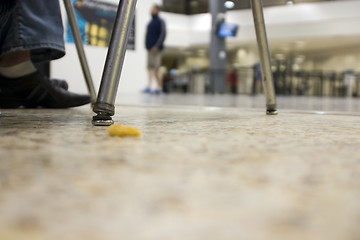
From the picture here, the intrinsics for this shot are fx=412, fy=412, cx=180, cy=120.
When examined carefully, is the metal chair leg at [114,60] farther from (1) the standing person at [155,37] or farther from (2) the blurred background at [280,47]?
(2) the blurred background at [280,47]

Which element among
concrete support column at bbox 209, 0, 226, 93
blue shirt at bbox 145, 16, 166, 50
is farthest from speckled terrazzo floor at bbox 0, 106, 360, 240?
concrete support column at bbox 209, 0, 226, 93

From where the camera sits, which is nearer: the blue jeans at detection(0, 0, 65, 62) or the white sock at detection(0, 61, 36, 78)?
the blue jeans at detection(0, 0, 65, 62)

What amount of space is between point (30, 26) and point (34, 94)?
1.35 ft

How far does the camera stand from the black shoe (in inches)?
41.9

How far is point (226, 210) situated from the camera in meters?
0.20

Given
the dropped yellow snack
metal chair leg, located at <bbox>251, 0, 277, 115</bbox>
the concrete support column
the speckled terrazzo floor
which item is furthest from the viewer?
the concrete support column

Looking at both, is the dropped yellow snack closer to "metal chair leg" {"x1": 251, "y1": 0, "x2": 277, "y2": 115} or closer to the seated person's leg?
the seated person's leg

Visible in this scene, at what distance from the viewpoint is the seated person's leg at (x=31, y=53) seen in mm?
707

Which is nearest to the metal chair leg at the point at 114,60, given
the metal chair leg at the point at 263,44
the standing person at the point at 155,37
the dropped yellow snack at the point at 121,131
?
the dropped yellow snack at the point at 121,131

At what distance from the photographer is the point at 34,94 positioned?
1.10 metres

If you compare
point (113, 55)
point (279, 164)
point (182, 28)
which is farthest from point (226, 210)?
point (182, 28)

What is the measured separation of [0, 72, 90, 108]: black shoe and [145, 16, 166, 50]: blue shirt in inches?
169

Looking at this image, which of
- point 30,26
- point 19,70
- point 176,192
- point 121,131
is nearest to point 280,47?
point 19,70

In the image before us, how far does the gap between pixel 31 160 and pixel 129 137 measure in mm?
177
